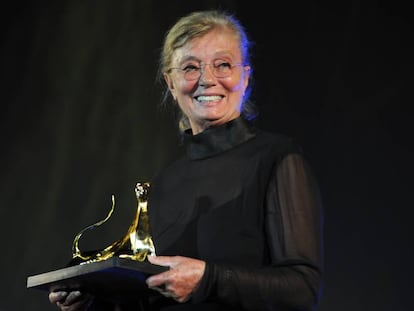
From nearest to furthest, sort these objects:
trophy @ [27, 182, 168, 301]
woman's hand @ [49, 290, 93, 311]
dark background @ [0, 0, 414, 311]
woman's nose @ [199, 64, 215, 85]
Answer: trophy @ [27, 182, 168, 301]
woman's hand @ [49, 290, 93, 311]
woman's nose @ [199, 64, 215, 85]
dark background @ [0, 0, 414, 311]

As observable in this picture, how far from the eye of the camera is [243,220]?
123 centimetres

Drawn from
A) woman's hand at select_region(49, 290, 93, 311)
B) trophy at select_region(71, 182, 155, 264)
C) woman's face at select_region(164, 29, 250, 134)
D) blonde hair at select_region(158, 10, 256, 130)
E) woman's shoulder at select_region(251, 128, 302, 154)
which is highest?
blonde hair at select_region(158, 10, 256, 130)

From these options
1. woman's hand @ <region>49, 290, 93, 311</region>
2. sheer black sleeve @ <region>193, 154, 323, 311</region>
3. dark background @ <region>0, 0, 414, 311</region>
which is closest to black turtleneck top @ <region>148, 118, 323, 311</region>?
sheer black sleeve @ <region>193, 154, 323, 311</region>

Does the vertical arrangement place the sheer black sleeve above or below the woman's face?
below

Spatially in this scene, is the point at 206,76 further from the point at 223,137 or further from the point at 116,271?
the point at 116,271

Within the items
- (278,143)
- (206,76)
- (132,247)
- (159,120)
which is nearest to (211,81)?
(206,76)

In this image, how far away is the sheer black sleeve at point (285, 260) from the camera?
1065 millimetres

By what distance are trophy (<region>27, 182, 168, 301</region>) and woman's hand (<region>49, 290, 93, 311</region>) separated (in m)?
0.02

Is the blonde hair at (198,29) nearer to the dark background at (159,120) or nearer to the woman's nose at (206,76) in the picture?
the woman's nose at (206,76)

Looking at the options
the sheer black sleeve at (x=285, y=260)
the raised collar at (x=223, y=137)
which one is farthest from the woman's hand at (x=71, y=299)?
the raised collar at (x=223, y=137)

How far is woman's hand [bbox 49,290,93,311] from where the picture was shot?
117 centimetres

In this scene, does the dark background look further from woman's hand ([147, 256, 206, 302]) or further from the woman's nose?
woman's hand ([147, 256, 206, 302])

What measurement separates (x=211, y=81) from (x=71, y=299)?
0.44 m

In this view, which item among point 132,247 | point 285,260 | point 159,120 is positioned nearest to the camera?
point 285,260
